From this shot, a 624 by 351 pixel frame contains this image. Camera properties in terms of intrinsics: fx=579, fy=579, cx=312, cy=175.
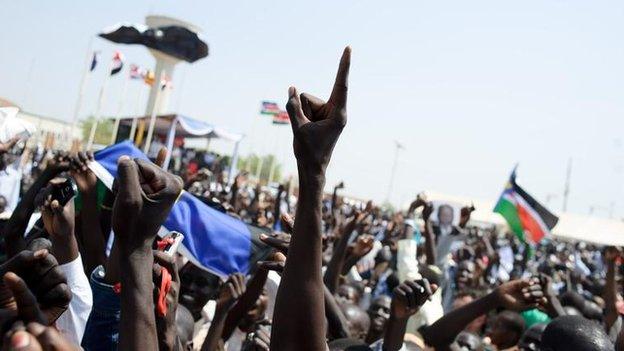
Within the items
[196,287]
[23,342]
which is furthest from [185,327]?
[23,342]

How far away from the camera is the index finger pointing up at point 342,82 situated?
144 cm

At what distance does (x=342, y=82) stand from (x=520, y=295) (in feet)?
5.62

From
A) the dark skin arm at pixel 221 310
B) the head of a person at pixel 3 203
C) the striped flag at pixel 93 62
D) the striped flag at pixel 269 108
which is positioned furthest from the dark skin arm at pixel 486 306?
the striped flag at pixel 269 108

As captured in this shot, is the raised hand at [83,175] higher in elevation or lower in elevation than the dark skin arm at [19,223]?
higher

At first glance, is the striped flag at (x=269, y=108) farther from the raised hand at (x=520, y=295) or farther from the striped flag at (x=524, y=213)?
the raised hand at (x=520, y=295)

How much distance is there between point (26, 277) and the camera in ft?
4.60

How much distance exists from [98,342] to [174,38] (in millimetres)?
36795

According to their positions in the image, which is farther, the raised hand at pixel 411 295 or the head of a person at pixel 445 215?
the head of a person at pixel 445 215

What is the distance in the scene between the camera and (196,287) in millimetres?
4180

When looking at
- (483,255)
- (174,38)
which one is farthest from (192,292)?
(174,38)

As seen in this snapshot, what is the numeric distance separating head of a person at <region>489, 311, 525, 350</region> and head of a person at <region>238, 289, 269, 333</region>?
6.17ft

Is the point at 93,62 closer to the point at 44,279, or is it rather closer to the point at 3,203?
the point at 3,203

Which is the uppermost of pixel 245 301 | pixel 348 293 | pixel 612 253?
pixel 612 253

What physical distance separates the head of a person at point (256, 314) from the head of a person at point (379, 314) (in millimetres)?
985
